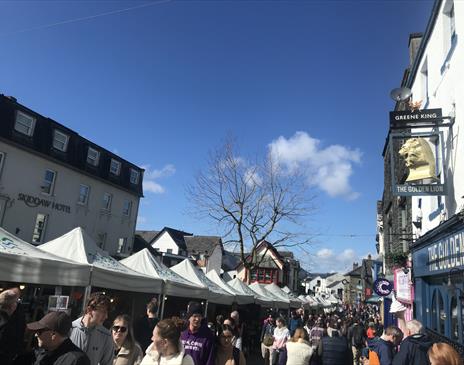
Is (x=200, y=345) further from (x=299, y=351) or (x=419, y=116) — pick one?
(x=419, y=116)

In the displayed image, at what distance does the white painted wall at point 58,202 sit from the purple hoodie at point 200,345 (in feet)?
67.1

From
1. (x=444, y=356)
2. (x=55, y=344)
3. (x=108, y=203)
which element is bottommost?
(x=55, y=344)

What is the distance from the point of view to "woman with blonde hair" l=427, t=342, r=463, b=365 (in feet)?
10.4

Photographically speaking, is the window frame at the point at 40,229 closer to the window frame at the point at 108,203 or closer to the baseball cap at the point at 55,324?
the window frame at the point at 108,203

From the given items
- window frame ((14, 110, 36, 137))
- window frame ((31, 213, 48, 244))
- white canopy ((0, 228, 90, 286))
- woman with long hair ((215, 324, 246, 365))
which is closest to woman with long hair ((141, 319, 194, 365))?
woman with long hair ((215, 324, 246, 365))

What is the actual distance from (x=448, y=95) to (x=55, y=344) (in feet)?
29.6

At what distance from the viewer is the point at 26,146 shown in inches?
901

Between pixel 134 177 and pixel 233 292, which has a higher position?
pixel 134 177

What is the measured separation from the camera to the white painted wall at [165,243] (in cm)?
5066

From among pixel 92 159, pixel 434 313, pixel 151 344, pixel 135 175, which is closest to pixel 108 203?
pixel 92 159

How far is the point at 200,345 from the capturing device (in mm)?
4777

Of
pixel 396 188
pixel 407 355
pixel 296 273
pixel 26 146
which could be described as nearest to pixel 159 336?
pixel 407 355

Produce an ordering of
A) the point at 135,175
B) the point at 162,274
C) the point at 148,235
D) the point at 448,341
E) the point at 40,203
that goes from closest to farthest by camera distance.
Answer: the point at 448,341 < the point at 162,274 < the point at 40,203 < the point at 135,175 < the point at 148,235

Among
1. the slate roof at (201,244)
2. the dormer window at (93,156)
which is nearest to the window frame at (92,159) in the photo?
the dormer window at (93,156)
